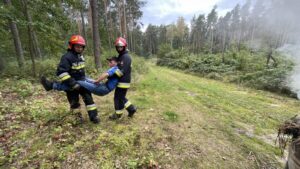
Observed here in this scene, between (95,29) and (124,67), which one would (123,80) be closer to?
(124,67)

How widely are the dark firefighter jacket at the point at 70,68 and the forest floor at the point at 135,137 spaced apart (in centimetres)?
98

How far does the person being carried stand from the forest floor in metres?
0.78

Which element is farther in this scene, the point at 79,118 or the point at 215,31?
the point at 215,31

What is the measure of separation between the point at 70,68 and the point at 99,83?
2.01 feet

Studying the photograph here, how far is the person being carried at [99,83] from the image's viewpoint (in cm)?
298

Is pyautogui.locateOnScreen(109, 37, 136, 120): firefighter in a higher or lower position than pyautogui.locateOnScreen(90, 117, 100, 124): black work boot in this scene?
higher

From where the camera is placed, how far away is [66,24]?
6.51 metres

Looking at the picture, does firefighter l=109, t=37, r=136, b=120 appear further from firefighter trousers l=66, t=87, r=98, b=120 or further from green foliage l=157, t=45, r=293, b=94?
green foliage l=157, t=45, r=293, b=94

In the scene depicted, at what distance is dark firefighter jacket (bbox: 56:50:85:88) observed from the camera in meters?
2.74

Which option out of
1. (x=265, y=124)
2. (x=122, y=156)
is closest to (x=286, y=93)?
(x=265, y=124)

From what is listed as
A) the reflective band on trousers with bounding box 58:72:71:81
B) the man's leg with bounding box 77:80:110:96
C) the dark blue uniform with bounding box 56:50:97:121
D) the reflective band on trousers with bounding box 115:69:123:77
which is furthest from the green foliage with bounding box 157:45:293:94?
the reflective band on trousers with bounding box 58:72:71:81

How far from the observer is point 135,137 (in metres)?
2.97

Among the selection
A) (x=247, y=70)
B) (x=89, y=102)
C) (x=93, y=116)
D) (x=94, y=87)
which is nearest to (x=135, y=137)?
(x=93, y=116)

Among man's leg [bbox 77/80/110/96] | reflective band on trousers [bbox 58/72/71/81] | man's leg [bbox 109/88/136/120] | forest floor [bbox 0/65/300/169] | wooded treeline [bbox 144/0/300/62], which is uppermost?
wooded treeline [bbox 144/0/300/62]
